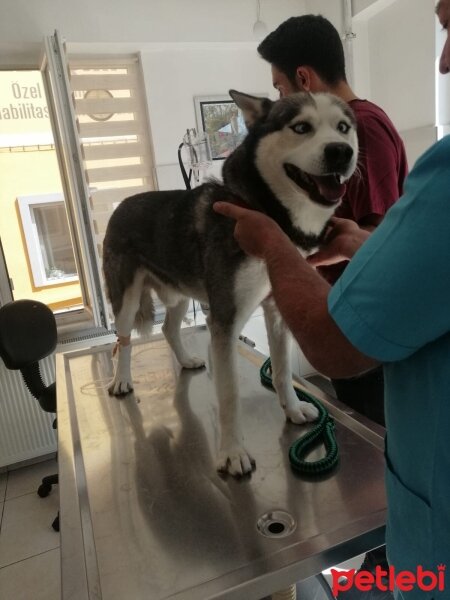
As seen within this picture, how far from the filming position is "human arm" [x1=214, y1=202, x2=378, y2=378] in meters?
0.55

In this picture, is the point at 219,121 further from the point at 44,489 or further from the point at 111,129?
the point at 44,489

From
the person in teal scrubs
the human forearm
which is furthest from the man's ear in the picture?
the human forearm

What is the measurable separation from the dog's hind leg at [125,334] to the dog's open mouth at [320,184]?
0.76m

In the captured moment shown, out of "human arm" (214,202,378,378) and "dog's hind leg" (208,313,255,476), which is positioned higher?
"human arm" (214,202,378,378)

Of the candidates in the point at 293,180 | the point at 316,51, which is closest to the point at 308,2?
the point at 316,51

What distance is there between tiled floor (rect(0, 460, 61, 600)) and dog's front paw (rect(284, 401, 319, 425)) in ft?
4.63

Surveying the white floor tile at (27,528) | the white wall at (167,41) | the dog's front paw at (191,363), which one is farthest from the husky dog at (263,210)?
the white wall at (167,41)

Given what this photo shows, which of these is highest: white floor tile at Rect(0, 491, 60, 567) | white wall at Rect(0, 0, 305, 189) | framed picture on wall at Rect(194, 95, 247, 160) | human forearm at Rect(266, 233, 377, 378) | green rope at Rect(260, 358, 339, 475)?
white wall at Rect(0, 0, 305, 189)

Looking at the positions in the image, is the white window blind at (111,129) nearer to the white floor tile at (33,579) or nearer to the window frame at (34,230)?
the window frame at (34,230)

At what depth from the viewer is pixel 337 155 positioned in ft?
2.93

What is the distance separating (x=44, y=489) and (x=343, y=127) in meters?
2.43

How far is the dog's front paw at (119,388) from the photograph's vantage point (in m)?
1.50

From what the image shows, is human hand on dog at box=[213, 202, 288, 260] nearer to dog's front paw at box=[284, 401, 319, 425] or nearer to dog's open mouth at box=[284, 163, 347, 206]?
dog's open mouth at box=[284, 163, 347, 206]

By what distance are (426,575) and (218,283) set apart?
0.70 metres
